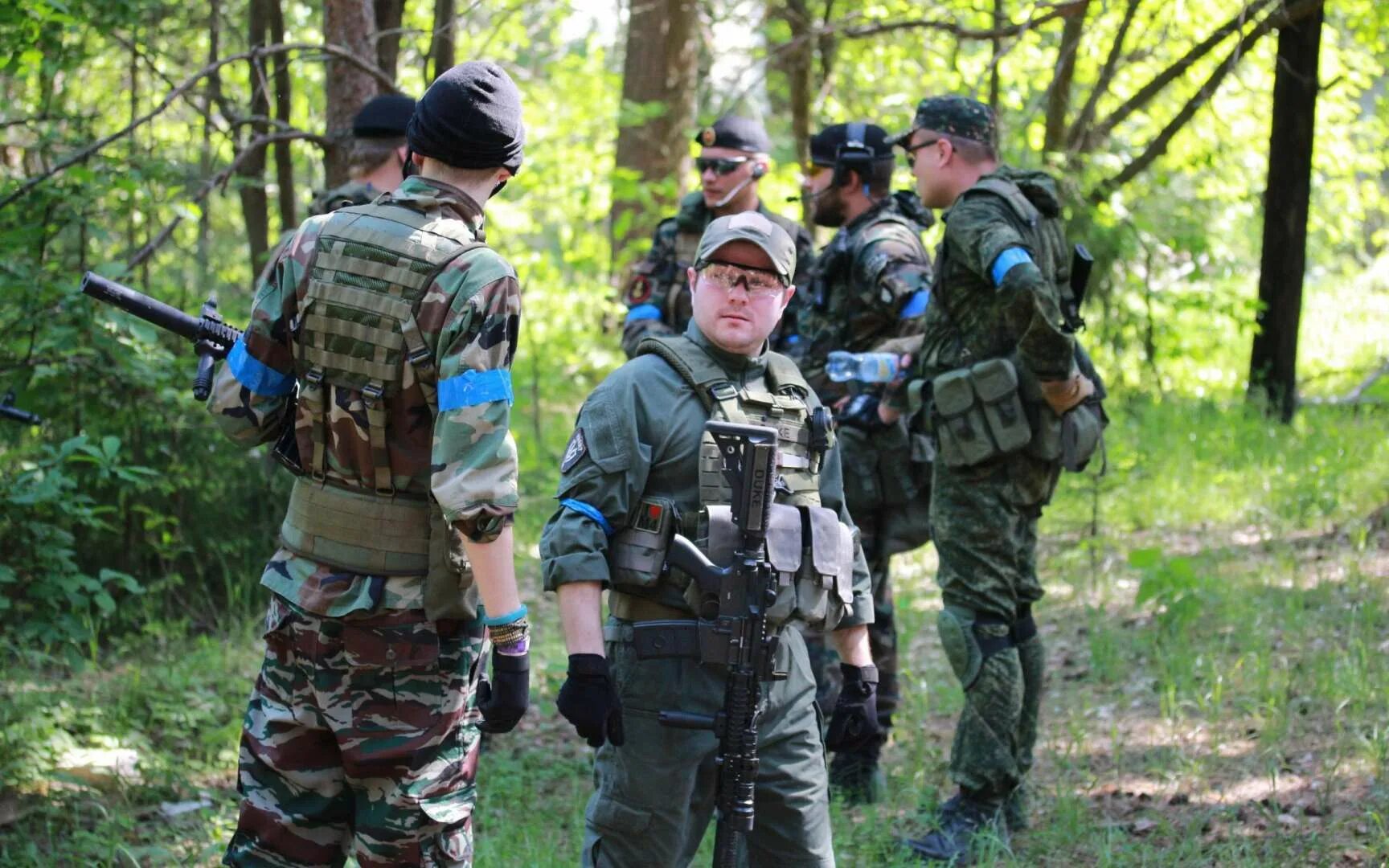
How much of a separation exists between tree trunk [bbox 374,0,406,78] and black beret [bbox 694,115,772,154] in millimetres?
1972

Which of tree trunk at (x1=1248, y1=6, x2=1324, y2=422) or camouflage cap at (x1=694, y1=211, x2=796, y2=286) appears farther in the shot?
tree trunk at (x1=1248, y1=6, x2=1324, y2=422)

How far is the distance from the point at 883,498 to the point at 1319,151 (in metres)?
9.12

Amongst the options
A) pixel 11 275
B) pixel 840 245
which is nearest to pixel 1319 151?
pixel 840 245

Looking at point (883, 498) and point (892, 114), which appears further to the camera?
point (892, 114)

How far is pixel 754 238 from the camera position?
3.15 metres

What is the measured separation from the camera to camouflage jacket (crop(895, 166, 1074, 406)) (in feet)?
13.8

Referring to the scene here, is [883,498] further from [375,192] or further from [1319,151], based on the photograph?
[1319,151]

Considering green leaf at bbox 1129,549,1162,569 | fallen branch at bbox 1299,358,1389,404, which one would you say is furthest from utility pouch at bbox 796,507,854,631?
fallen branch at bbox 1299,358,1389,404

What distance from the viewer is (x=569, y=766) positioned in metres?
5.28

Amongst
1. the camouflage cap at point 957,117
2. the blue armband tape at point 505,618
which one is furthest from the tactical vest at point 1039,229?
the blue armband tape at point 505,618

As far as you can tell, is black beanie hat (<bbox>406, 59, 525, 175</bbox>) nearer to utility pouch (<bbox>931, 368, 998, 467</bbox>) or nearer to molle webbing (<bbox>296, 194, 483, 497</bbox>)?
molle webbing (<bbox>296, 194, 483, 497</bbox>)

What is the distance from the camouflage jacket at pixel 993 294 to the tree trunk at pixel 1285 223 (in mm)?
6648

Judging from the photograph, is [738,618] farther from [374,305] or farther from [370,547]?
[374,305]

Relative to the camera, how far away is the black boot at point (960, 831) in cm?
435
